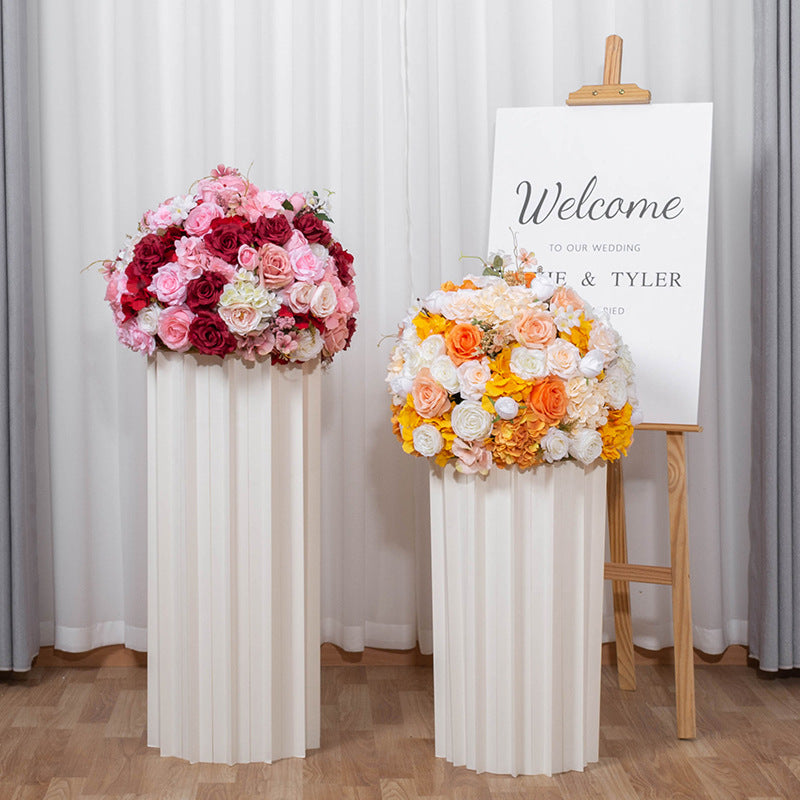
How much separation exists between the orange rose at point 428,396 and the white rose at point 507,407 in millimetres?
117

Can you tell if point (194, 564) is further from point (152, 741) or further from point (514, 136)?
point (514, 136)

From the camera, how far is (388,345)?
113 inches

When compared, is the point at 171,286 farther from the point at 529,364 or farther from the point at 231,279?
the point at 529,364

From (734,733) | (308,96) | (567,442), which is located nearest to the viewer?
(567,442)

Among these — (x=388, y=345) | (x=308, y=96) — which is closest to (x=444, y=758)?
(x=388, y=345)

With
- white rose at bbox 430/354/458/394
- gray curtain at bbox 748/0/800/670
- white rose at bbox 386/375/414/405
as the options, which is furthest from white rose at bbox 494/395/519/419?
gray curtain at bbox 748/0/800/670

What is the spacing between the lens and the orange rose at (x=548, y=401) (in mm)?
1991

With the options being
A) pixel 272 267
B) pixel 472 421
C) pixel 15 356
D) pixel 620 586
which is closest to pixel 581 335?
pixel 472 421

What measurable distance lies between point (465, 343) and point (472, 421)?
167 mm

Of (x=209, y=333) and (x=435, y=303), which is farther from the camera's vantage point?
(x=435, y=303)

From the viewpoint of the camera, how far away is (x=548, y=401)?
1.99 meters

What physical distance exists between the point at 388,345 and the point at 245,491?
0.86 metres

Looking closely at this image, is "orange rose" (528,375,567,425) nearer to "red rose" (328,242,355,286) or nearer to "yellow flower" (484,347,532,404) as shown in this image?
"yellow flower" (484,347,532,404)

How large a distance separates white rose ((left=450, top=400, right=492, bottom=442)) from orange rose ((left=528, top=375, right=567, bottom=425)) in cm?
10
